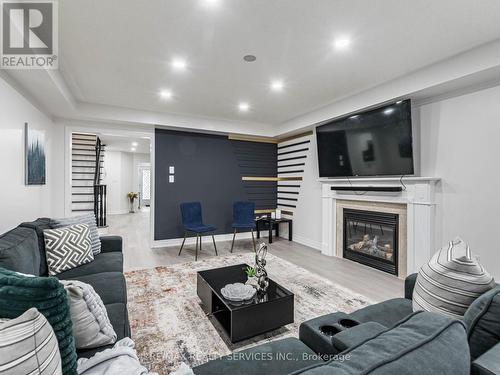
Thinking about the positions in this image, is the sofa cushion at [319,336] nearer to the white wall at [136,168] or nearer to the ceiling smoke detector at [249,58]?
the ceiling smoke detector at [249,58]

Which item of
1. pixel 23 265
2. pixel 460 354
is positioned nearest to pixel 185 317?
pixel 23 265

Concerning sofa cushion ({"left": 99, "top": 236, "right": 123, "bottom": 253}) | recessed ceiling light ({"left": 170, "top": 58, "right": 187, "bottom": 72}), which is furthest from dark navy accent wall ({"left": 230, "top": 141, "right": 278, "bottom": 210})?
sofa cushion ({"left": 99, "top": 236, "right": 123, "bottom": 253})

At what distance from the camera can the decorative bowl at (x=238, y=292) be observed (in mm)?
1995

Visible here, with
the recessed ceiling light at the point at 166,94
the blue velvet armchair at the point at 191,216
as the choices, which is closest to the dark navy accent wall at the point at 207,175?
the blue velvet armchair at the point at 191,216

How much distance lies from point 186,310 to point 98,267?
3.02ft

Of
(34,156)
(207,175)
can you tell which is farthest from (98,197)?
(34,156)

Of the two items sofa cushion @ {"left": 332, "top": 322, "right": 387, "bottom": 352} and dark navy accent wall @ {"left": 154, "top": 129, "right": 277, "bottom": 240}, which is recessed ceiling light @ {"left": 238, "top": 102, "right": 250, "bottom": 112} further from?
sofa cushion @ {"left": 332, "top": 322, "right": 387, "bottom": 352}

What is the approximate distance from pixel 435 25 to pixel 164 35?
236 cm

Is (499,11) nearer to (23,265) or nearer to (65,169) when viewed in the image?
(23,265)

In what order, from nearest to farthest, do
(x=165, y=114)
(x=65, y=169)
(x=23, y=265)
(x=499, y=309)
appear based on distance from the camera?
(x=499, y=309) < (x=23, y=265) < (x=65, y=169) < (x=165, y=114)

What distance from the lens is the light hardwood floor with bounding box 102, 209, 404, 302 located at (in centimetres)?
302

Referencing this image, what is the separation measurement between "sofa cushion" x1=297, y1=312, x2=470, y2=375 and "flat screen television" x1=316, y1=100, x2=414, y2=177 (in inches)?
118

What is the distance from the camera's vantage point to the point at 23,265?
164cm

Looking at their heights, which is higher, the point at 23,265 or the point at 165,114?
the point at 165,114
